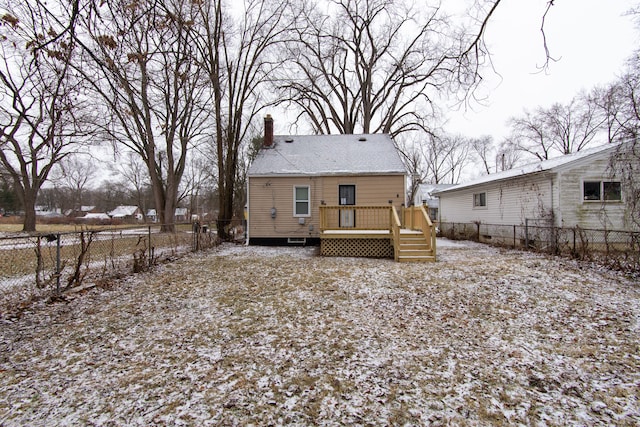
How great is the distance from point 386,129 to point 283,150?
1312 cm

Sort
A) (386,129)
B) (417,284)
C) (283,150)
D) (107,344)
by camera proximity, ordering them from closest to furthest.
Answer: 1. (107,344)
2. (417,284)
3. (283,150)
4. (386,129)

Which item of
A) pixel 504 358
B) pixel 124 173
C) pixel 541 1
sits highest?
pixel 124 173

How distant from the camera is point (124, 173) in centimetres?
4162

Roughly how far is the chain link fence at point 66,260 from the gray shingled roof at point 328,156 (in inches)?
195

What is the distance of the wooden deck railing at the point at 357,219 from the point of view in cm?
1112

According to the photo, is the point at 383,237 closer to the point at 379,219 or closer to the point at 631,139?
the point at 379,219

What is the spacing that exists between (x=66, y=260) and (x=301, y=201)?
818cm

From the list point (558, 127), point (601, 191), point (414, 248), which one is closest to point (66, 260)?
point (414, 248)

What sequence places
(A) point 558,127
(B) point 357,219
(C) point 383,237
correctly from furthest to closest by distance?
1. (A) point 558,127
2. (B) point 357,219
3. (C) point 383,237

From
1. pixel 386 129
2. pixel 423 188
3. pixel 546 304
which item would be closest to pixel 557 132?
pixel 423 188

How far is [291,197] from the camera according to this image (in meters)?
12.9

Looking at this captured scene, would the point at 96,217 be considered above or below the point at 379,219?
below

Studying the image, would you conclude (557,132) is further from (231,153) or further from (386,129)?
(231,153)

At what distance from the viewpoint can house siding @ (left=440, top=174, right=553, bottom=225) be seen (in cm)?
1195
